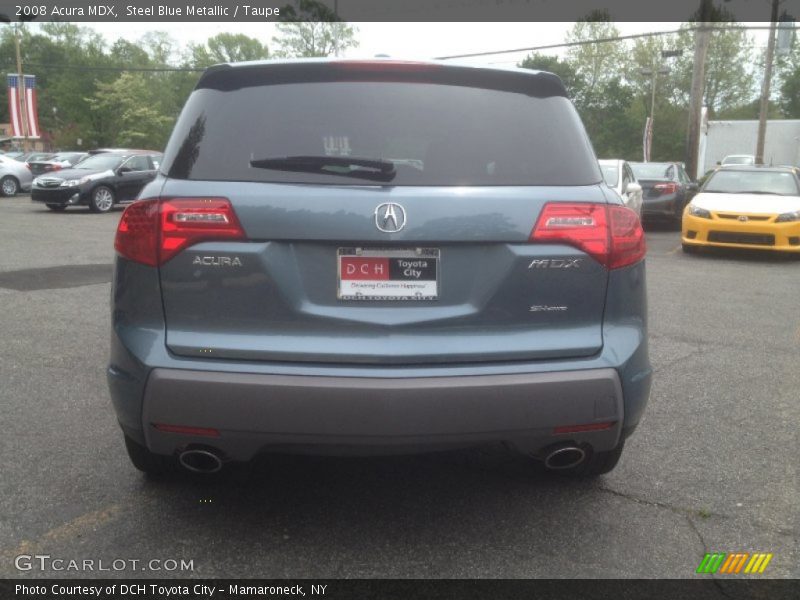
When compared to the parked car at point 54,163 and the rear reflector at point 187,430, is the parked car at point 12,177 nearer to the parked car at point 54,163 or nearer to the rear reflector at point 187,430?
the parked car at point 54,163

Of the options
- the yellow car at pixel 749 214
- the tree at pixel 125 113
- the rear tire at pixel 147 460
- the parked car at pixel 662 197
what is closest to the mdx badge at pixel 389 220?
the rear tire at pixel 147 460

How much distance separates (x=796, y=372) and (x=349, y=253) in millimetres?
4096

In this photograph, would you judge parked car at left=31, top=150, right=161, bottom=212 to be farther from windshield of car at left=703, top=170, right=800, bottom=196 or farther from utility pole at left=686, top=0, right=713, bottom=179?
utility pole at left=686, top=0, right=713, bottom=179

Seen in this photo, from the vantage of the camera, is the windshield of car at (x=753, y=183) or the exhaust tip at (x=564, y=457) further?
the windshield of car at (x=753, y=183)

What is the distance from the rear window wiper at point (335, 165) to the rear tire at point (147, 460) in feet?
4.22

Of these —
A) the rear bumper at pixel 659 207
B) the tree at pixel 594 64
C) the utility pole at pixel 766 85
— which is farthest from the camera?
the tree at pixel 594 64

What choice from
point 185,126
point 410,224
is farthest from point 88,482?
point 410,224

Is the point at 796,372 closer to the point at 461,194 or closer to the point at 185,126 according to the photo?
the point at 461,194

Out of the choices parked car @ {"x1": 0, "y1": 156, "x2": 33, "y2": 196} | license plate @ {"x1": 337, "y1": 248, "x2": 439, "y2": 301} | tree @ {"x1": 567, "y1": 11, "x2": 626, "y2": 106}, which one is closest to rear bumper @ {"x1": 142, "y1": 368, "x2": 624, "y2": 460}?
license plate @ {"x1": 337, "y1": 248, "x2": 439, "y2": 301}

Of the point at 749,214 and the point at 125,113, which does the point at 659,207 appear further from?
the point at 125,113

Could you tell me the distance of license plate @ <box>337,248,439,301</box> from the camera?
2547 mm

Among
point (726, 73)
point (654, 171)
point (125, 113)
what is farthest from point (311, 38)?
point (654, 171)

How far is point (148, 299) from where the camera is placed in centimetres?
263

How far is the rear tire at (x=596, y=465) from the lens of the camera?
324cm
